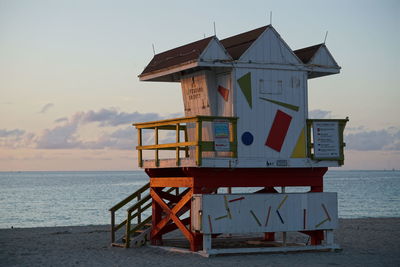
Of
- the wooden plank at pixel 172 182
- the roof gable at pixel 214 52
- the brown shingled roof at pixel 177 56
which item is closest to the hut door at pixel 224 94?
the roof gable at pixel 214 52

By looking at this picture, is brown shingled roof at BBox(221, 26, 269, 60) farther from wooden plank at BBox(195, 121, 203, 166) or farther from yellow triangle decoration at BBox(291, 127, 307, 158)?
yellow triangle decoration at BBox(291, 127, 307, 158)

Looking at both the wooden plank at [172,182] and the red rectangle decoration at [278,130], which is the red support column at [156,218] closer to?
the wooden plank at [172,182]

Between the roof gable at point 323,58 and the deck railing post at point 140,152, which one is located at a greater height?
the roof gable at point 323,58

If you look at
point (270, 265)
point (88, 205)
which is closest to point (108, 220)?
point (88, 205)

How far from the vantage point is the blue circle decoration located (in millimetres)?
17872

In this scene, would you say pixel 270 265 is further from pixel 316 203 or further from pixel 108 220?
pixel 108 220

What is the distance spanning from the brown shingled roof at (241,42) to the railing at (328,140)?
260cm

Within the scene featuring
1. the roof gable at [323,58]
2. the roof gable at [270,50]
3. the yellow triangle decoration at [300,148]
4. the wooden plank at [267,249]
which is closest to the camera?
the wooden plank at [267,249]

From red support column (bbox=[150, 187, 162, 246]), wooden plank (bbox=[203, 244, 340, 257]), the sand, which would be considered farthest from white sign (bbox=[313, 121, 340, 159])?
red support column (bbox=[150, 187, 162, 246])

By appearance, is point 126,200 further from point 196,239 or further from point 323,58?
point 323,58

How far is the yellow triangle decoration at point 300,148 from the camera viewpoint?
60.7 ft

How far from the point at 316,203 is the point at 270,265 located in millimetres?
3207

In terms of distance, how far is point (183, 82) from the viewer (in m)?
19.6

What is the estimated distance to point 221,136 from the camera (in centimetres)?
1727
